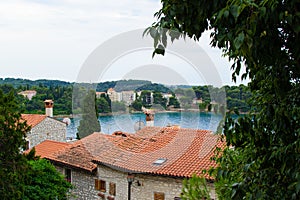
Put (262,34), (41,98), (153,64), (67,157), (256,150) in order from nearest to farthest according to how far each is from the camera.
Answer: (262,34) < (256,150) < (153,64) < (67,157) < (41,98)

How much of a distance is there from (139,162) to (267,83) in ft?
33.1

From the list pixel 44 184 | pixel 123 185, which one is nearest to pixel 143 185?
pixel 123 185

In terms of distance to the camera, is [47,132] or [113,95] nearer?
[113,95]

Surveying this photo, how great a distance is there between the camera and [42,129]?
22.2 m

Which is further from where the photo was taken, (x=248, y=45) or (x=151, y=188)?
(x=151, y=188)

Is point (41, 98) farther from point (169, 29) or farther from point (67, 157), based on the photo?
point (169, 29)

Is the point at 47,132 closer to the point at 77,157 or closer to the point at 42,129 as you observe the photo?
the point at 42,129

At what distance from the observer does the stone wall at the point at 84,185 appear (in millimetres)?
14289

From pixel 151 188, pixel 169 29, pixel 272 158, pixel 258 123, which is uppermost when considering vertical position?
pixel 169 29

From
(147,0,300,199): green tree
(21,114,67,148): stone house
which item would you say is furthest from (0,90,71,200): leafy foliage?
(21,114,67,148): stone house

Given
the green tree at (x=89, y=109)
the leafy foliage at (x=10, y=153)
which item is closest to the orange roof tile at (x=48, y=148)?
the leafy foliage at (x=10, y=153)

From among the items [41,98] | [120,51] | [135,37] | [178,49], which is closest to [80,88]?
[120,51]

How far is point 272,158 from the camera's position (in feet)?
7.78

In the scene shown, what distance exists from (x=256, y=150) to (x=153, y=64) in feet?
13.6
